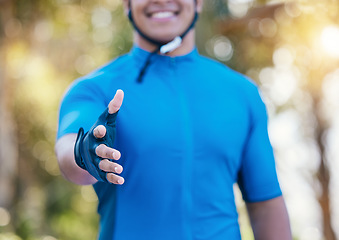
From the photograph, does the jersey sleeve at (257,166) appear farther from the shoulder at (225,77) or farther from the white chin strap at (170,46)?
the white chin strap at (170,46)

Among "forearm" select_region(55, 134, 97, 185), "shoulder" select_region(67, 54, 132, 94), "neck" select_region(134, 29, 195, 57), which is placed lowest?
"forearm" select_region(55, 134, 97, 185)

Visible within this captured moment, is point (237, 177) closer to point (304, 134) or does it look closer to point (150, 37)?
point (150, 37)

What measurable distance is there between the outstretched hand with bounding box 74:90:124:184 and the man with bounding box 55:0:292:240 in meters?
0.21

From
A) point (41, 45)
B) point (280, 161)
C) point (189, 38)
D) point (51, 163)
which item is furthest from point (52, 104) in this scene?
point (189, 38)

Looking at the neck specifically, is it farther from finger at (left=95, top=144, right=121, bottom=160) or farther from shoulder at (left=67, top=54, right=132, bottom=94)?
finger at (left=95, top=144, right=121, bottom=160)

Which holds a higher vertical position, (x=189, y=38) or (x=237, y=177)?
(x=189, y=38)

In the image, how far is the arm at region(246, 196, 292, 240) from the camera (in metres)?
2.13

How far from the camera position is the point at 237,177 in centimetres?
223

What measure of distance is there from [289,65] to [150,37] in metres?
8.63

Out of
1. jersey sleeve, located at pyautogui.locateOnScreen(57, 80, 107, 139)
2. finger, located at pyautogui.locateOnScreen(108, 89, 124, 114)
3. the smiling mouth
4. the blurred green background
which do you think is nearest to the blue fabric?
jersey sleeve, located at pyautogui.locateOnScreen(57, 80, 107, 139)

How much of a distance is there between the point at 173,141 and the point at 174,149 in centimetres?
3

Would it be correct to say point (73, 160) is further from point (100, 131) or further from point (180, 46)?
point (180, 46)

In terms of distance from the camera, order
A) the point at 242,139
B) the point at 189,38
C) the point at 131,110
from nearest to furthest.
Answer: the point at 131,110 < the point at 242,139 < the point at 189,38

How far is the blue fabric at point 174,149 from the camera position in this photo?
1.91 meters
